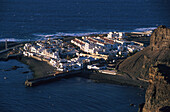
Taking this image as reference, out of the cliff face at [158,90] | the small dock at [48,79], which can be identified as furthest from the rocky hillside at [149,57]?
the cliff face at [158,90]

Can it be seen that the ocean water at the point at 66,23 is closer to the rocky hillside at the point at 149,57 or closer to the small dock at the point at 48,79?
the small dock at the point at 48,79

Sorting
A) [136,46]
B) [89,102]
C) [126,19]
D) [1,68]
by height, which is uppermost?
[126,19]

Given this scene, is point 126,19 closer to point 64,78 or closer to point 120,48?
point 120,48

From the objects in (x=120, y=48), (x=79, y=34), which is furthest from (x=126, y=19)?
(x=120, y=48)

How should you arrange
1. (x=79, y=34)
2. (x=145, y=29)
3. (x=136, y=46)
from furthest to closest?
(x=145, y=29) → (x=79, y=34) → (x=136, y=46)

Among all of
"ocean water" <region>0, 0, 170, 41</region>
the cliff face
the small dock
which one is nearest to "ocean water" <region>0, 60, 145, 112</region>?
the small dock

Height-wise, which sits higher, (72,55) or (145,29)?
(145,29)
